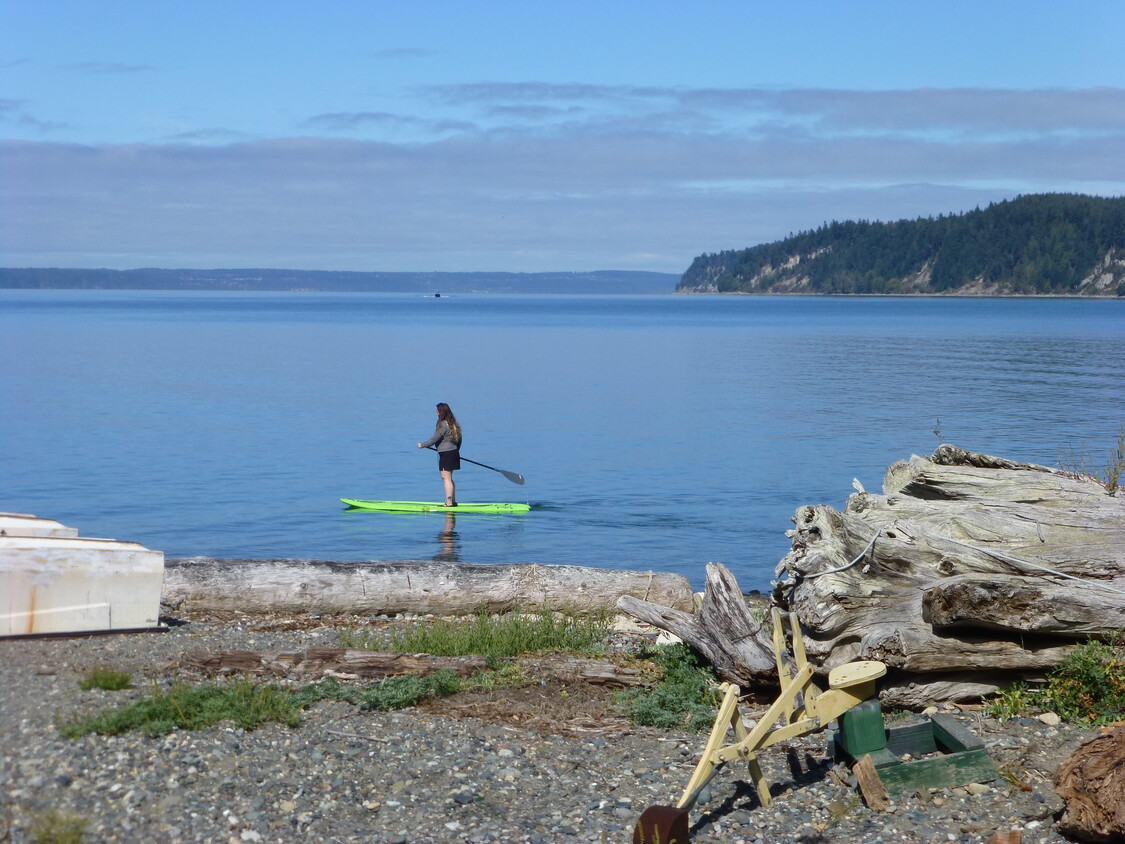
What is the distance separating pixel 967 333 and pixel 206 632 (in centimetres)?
9814

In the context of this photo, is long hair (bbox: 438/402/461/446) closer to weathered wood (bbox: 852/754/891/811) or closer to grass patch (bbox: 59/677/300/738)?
grass patch (bbox: 59/677/300/738)

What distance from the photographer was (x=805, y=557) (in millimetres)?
8609

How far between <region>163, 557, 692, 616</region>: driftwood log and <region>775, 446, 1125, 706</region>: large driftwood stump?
408cm

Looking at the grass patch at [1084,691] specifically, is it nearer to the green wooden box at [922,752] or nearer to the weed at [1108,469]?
the green wooden box at [922,752]

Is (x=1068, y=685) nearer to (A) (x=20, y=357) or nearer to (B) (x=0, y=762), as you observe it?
(B) (x=0, y=762)

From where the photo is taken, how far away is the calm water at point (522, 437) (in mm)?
21984

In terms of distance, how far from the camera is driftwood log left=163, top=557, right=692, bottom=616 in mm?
12328

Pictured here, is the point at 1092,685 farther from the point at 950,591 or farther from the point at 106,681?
the point at 106,681

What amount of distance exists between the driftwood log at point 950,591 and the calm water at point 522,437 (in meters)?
8.61

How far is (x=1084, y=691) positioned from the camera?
25.2ft

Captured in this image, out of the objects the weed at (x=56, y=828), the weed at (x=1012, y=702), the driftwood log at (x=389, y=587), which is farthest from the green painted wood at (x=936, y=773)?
the driftwood log at (x=389, y=587)

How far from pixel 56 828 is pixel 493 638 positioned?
15.3ft

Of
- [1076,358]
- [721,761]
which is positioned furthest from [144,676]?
[1076,358]

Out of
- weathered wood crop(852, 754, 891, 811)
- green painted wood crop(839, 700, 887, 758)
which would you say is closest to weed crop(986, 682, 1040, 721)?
green painted wood crop(839, 700, 887, 758)
